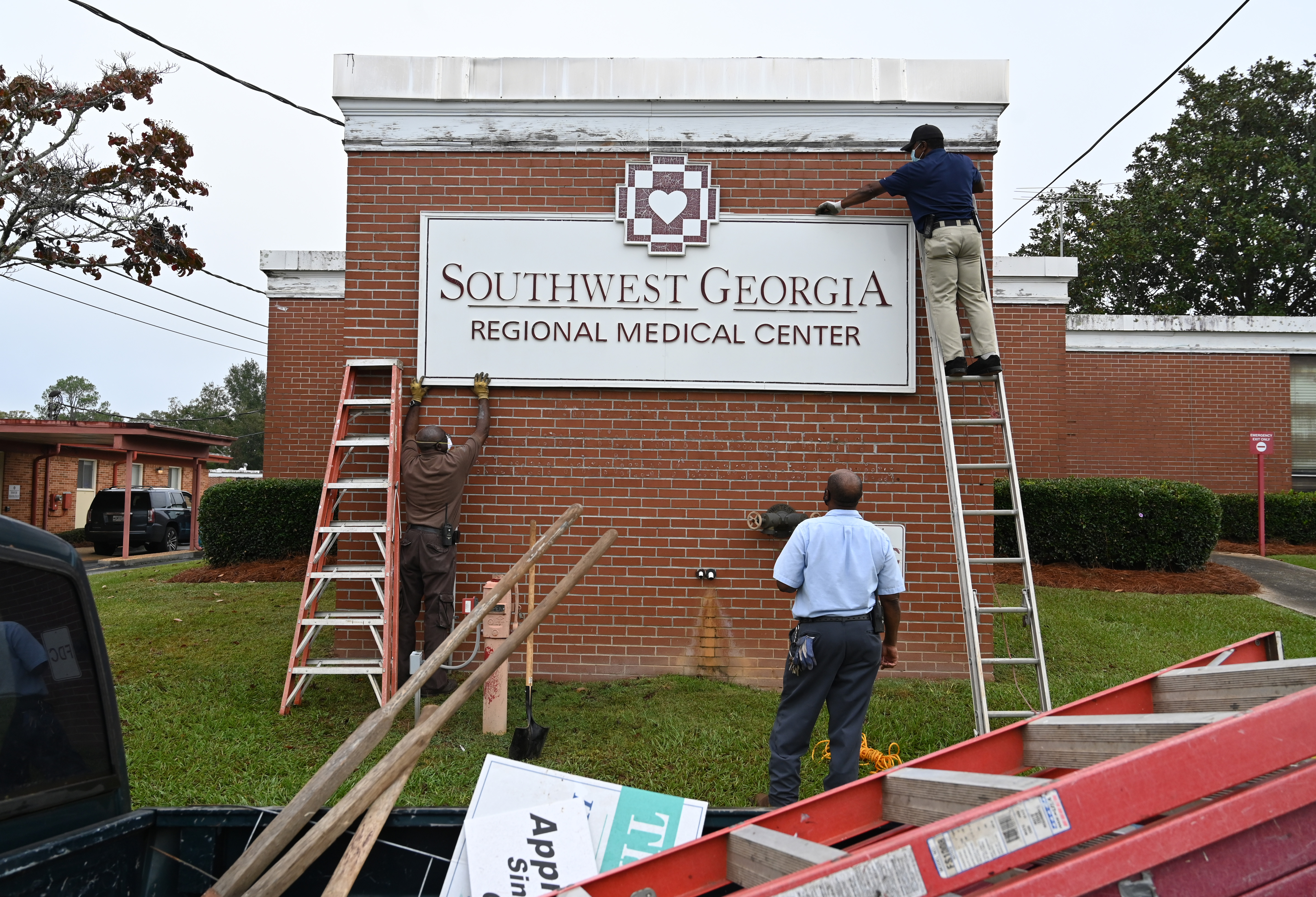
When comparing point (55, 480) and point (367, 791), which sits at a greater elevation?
point (55, 480)

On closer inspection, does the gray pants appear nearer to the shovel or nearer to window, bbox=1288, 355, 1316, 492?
the shovel

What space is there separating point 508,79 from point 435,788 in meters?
5.40

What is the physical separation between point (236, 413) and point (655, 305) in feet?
288

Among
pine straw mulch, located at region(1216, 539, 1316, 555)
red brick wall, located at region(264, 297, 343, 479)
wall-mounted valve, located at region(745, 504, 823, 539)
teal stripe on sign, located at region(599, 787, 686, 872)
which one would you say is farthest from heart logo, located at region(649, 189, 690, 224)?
pine straw mulch, located at region(1216, 539, 1316, 555)

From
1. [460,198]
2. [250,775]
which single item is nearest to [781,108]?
[460,198]

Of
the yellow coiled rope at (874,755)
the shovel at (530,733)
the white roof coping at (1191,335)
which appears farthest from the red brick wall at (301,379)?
the white roof coping at (1191,335)

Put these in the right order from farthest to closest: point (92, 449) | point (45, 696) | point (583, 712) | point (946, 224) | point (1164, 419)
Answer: point (92, 449) → point (1164, 419) → point (946, 224) → point (583, 712) → point (45, 696)

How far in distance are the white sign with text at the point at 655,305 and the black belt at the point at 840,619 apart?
296cm

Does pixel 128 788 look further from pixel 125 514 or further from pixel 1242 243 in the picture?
pixel 1242 243

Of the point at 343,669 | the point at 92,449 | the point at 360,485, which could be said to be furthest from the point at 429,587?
the point at 92,449

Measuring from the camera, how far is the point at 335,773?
340 cm

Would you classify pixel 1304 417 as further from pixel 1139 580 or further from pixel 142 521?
pixel 142 521

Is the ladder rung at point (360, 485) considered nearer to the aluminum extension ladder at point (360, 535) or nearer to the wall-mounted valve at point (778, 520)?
the aluminum extension ladder at point (360, 535)

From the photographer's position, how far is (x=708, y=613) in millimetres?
7211
